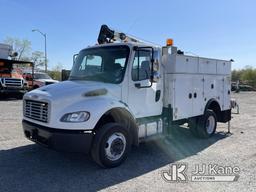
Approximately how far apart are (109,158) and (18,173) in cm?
165

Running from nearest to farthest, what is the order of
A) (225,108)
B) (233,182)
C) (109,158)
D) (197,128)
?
(233,182) → (109,158) → (197,128) → (225,108)

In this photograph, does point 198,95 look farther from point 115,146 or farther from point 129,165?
point 115,146

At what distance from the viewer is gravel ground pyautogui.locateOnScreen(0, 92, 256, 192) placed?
14.0 ft

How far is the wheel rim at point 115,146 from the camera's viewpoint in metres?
4.96

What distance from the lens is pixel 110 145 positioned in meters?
4.98

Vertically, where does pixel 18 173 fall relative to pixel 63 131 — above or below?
below

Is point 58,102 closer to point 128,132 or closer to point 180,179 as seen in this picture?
point 128,132

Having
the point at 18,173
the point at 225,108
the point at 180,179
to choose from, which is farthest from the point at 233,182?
the point at 225,108

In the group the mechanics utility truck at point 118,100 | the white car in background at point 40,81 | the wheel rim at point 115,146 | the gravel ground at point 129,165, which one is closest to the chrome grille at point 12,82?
the white car in background at point 40,81

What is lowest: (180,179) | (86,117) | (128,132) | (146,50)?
(180,179)

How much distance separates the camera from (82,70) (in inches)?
235

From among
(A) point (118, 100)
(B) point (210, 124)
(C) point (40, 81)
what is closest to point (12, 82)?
(C) point (40, 81)

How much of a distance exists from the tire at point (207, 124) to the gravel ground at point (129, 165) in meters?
0.26

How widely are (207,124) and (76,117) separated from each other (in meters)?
4.73
